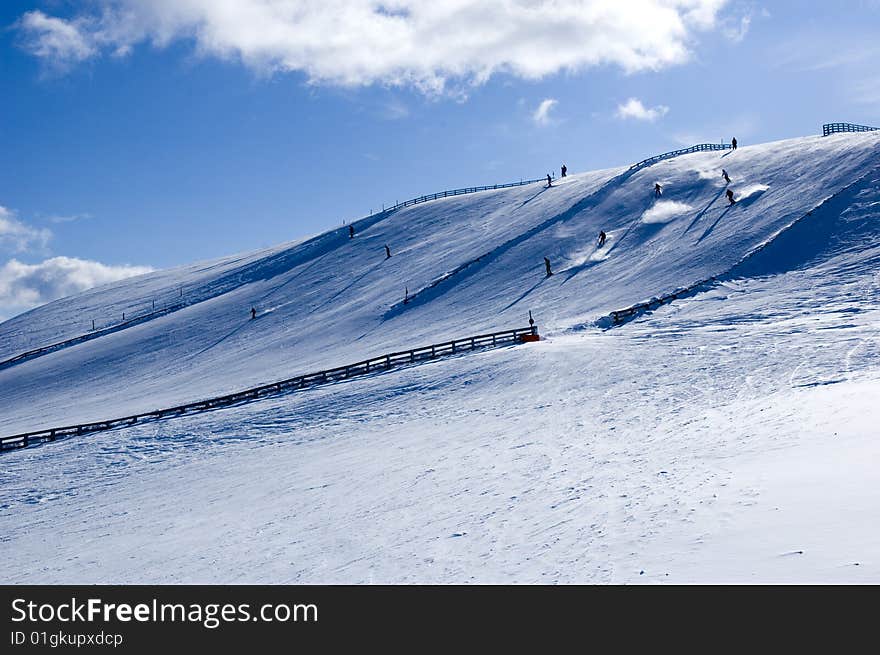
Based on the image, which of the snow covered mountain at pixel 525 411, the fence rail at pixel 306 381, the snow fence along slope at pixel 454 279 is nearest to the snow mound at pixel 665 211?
the snow covered mountain at pixel 525 411

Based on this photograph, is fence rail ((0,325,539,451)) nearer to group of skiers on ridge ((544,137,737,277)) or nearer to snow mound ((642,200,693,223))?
group of skiers on ridge ((544,137,737,277))

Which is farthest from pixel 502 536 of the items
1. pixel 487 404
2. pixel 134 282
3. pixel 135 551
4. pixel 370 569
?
pixel 134 282

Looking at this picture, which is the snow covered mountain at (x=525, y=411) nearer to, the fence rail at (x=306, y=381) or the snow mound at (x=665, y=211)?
the snow mound at (x=665, y=211)

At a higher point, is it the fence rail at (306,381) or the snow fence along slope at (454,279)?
the snow fence along slope at (454,279)

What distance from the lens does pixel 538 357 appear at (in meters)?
33.3

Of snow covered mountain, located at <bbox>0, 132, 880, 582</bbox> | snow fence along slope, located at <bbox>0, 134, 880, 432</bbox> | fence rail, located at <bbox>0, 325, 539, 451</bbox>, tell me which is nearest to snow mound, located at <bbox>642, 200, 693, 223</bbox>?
snow covered mountain, located at <bbox>0, 132, 880, 582</bbox>

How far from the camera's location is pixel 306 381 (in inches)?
1409

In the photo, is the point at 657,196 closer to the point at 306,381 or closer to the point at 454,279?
the point at 454,279

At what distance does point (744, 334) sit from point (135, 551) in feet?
80.0

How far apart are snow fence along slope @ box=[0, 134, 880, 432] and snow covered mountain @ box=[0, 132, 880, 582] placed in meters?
0.29

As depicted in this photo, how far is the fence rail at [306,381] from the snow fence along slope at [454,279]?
373 cm

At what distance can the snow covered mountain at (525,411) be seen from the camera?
13883mm
